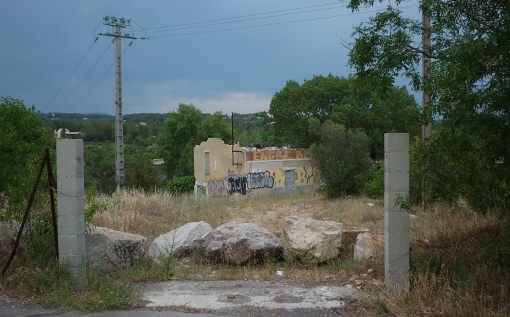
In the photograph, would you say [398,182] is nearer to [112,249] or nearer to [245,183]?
[112,249]

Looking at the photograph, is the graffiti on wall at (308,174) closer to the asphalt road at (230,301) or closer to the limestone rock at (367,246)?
the limestone rock at (367,246)

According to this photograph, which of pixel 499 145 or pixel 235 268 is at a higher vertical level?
pixel 499 145

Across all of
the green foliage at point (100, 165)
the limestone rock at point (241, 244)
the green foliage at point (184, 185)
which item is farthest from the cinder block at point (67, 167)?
the green foliage at point (100, 165)

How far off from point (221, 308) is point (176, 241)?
3.72 metres

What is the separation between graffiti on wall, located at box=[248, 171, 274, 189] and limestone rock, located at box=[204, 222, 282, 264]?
31293 millimetres

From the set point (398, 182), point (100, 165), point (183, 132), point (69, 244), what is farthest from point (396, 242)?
point (183, 132)

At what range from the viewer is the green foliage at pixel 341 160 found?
104ft

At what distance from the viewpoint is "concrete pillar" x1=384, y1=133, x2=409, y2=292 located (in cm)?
773

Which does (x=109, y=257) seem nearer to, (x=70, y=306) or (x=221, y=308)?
(x=70, y=306)

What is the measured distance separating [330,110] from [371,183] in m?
24.1

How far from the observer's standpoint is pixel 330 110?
50.4 m

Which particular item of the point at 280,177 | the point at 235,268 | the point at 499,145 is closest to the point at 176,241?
the point at 235,268

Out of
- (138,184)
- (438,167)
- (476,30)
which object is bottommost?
(138,184)

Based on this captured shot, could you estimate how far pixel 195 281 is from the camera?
942cm
